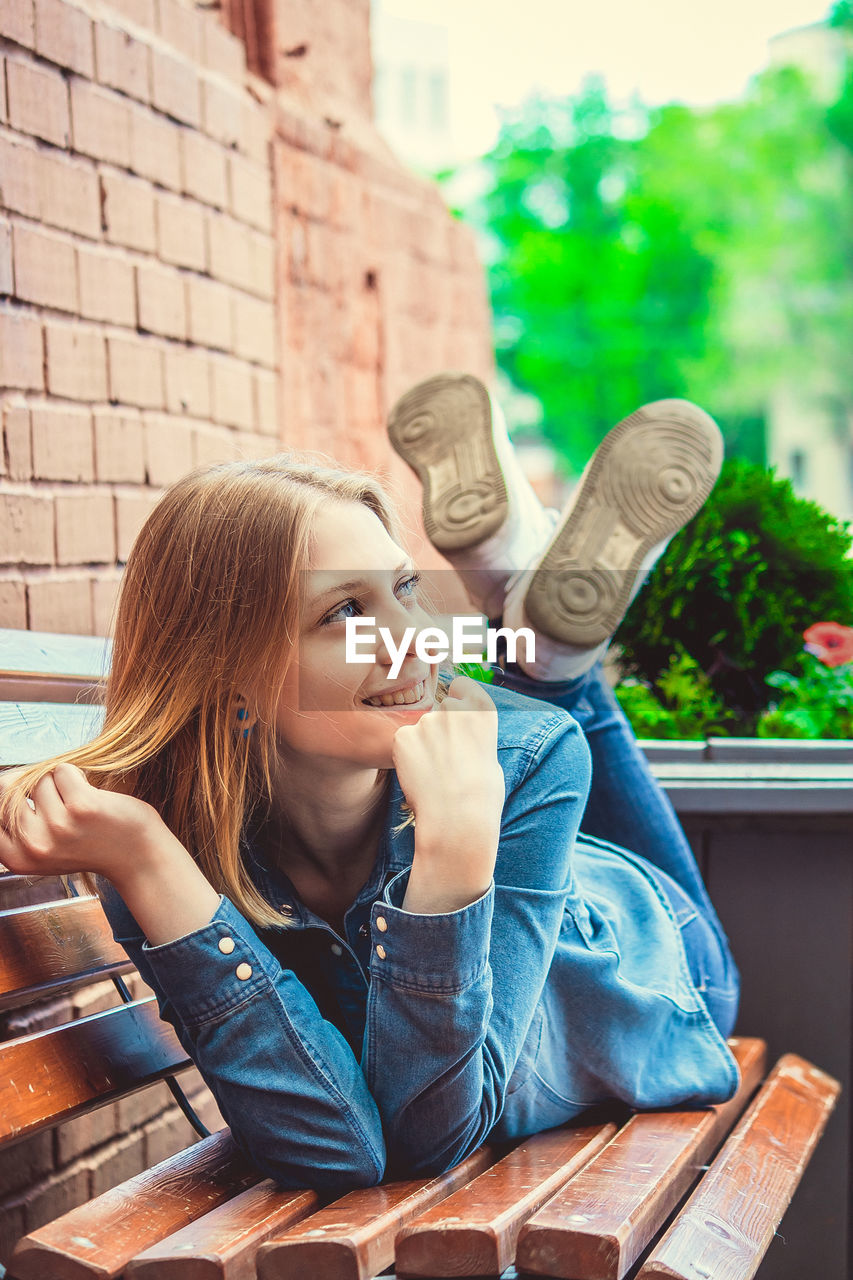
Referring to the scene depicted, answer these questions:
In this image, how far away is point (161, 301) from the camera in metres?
2.55

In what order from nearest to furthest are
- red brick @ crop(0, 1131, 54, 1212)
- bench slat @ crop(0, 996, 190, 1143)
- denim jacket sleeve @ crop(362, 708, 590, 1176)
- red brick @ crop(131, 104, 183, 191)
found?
denim jacket sleeve @ crop(362, 708, 590, 1176), bench slat @ crop(0, 996, 190, 1143), red brick @ crop(0, 1131, 54, 1212), red brick @ crop(131, 104, 183, 191)

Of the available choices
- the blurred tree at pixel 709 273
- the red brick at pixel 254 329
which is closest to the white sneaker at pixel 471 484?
the red brick at pixel 254 329

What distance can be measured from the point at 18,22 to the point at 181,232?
0.56 m

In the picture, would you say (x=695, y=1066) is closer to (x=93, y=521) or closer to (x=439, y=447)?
(x=439, y=447)

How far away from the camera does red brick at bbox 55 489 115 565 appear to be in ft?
7.39

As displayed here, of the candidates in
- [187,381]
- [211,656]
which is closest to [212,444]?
[187,381]

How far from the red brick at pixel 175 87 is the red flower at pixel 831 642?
176 cm

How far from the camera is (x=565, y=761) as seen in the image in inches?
63.1

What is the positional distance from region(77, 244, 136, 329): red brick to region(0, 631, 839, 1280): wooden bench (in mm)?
697

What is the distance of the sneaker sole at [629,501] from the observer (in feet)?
6.98

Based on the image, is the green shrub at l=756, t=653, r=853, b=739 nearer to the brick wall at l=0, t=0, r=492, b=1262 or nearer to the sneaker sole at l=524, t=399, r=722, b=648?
the sneaker sole at l=524, t=399, r=722, b=648

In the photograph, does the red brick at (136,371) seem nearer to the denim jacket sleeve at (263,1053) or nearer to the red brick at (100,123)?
the red brick at (100,123)

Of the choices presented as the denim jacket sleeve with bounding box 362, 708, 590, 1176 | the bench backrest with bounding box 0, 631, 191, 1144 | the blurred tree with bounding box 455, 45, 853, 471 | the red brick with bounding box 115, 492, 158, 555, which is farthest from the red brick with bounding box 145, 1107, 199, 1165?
the blurred tree with bounding box 455, 45, 853, 471

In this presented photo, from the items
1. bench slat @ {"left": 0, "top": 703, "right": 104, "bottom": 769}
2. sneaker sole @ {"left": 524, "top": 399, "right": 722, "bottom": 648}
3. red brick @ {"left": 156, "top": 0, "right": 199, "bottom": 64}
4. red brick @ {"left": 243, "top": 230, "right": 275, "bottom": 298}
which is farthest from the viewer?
red brick @ {"left": 243, "top": 230, "right": 275, "bottom": 298}
